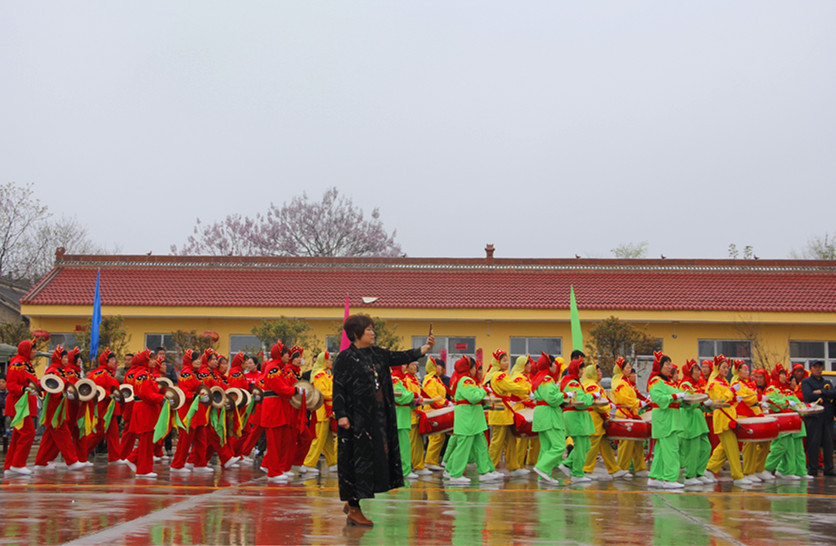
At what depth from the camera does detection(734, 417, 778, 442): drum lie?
12617 millimetres

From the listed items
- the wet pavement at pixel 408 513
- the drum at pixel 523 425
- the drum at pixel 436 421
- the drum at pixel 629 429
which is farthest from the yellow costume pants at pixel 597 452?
the drum at pixel 436 421

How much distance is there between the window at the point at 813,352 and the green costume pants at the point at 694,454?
16.3 metres

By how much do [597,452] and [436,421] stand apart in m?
2.56

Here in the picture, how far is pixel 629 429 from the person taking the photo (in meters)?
13.0

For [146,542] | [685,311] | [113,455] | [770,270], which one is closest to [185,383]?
[113,455]

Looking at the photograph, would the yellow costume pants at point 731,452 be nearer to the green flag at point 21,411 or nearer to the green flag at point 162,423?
the green flag at point 162,423

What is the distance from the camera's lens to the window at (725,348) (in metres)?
27.1

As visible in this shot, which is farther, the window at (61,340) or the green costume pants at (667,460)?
the window at (61,340)

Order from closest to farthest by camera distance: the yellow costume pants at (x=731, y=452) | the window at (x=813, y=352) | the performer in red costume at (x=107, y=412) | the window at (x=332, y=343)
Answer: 1. the yellow costume pants at (x=731, y=452)
2. the performer in red costume at (x=107, y=412)
3. the window at (x=332, y=343)
4. the window at (x=813, y=352)

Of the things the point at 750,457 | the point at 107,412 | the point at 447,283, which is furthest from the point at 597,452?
the point at 447,283

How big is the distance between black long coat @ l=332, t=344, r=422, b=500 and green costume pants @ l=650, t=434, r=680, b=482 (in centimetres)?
519

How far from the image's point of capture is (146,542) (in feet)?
21.7

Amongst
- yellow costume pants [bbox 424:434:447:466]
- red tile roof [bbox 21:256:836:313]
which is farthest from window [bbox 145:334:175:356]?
yellow costume pants [bbox 424:434:447:466]

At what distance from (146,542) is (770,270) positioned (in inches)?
1052
